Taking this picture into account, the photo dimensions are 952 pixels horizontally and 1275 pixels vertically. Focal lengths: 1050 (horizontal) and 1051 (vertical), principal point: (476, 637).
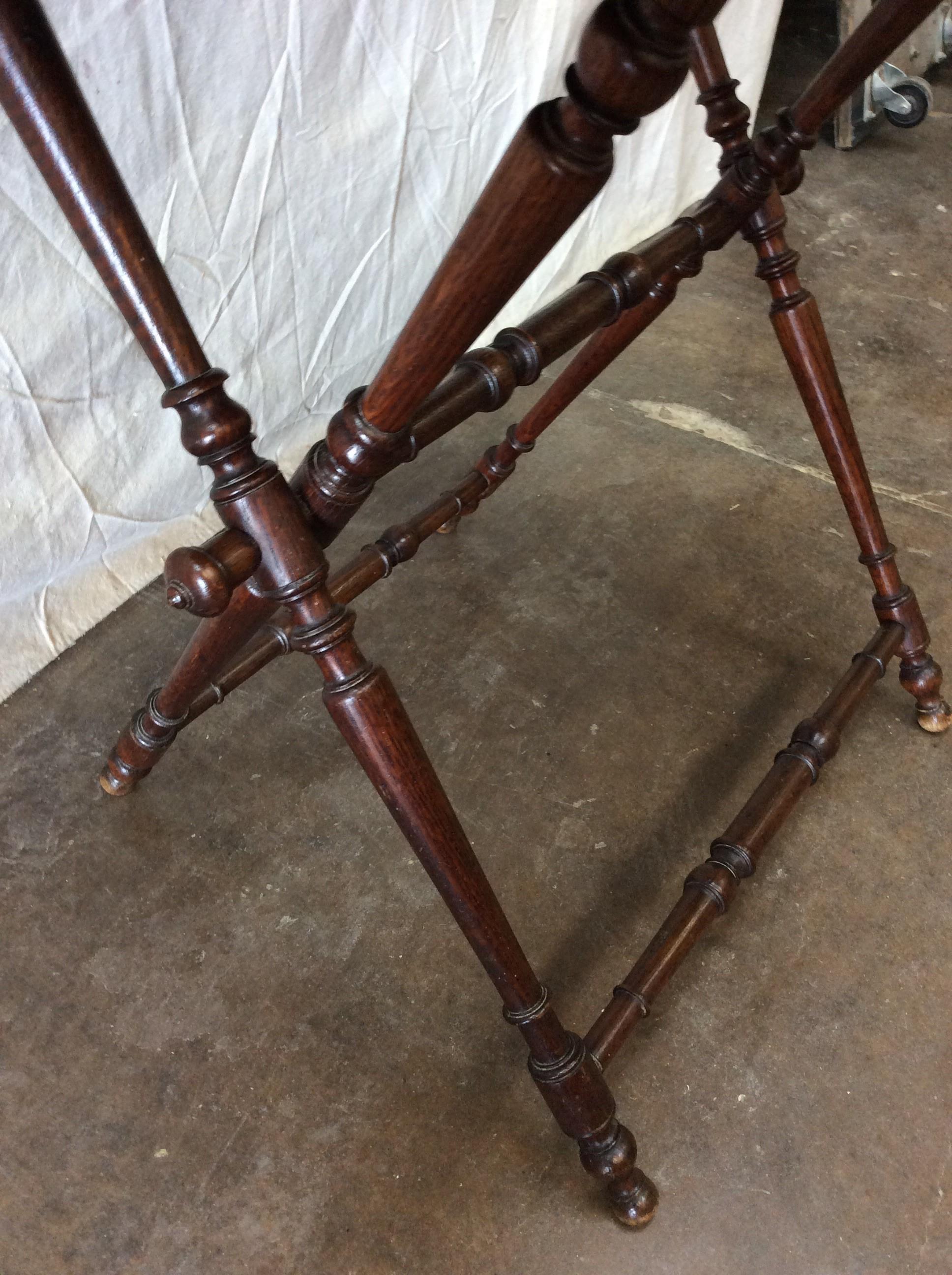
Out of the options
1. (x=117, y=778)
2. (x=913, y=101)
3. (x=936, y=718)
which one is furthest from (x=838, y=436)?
(x=913, y=101)

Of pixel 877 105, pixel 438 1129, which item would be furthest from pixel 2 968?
pixel 877 105

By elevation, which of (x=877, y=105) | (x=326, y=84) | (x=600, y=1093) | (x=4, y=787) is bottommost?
(x=877, y=105)

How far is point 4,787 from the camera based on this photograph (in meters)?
1.34

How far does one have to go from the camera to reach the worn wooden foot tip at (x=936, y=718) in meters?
1.35

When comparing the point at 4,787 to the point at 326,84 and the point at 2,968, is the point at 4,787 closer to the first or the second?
the point at 2,968

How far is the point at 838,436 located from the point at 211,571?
2.70 ft

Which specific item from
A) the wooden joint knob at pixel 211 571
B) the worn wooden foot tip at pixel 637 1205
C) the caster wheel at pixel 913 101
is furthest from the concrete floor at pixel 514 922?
the caster wheel at pixel 913 101

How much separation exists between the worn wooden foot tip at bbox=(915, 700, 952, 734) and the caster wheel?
88.9 inches

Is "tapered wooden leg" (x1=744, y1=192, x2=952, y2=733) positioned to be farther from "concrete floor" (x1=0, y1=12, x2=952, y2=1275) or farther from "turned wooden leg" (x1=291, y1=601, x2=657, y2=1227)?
"turned wooden leg" (x1=291, y1=601, x2=657, y2=1227)

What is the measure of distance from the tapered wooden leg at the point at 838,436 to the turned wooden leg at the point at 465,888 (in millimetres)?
692

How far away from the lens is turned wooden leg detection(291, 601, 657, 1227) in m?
0.77

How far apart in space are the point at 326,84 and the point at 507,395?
1.00 meters

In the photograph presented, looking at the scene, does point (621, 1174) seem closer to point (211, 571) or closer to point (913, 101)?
point (211, 571)

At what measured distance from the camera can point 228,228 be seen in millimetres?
1625
